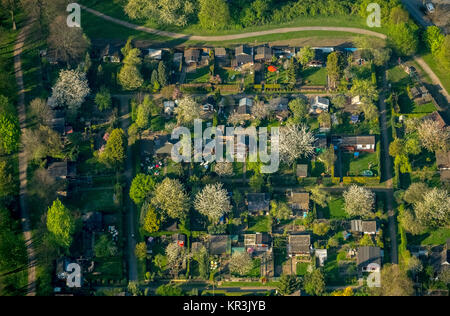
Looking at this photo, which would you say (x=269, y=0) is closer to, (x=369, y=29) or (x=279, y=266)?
(x=369, y=29)

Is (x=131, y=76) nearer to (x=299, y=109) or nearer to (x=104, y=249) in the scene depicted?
(x=299, y=109)

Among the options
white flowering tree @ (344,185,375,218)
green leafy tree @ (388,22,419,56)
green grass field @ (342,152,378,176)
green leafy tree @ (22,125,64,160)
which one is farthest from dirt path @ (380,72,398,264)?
green leafy tree @ (22,125,64,160)

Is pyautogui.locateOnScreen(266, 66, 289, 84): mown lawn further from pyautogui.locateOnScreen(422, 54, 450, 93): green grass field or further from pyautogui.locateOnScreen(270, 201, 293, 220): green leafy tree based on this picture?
pyautogui.locateOnScreen(422, 54, 450, 93): green grass field

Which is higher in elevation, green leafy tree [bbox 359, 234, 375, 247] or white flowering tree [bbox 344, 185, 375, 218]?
white flowering tree [bbox 344, 185, 375, 218]

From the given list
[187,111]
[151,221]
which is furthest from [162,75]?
[151,221]

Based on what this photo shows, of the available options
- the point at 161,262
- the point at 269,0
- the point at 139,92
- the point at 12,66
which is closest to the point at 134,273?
the point at 161,262

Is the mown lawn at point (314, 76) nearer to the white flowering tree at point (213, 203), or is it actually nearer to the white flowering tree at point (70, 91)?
the white flowering tree at point (213, 203)

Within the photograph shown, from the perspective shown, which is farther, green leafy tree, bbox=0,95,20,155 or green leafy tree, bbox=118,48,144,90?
green leafy tree, bbox=118,48,144,90

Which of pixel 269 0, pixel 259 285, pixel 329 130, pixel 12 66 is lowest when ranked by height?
pixel 259 285
